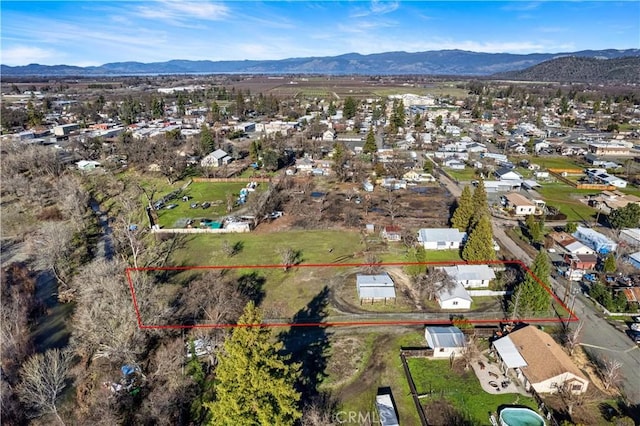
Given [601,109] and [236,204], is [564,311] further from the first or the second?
[601,109]

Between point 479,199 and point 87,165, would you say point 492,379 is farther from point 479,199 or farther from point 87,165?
point 87,165

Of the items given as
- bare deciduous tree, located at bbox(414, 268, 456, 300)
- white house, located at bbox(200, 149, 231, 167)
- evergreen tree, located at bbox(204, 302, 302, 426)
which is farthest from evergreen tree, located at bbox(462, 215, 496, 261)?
white house, located at bbox(200, 149, 231, 167)

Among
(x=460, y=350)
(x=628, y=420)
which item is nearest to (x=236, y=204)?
(x=460, y=350)

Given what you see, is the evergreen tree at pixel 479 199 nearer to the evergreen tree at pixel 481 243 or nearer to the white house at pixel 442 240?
the white house at pixel 442 240

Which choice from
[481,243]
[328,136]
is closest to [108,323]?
[481,243]

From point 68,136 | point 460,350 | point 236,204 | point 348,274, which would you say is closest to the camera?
point 460,350

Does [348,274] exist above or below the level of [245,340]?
below

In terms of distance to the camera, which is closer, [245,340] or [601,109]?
[245,340]

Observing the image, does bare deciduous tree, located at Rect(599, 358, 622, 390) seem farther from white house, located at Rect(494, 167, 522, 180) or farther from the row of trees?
white house, located at Rect(494, 167, 522, 180)

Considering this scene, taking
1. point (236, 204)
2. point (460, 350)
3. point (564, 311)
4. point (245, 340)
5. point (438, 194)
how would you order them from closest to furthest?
point (245, 340)
point (460, 350)
point (564, 311)
point (236, 204)
point (438, 194)
